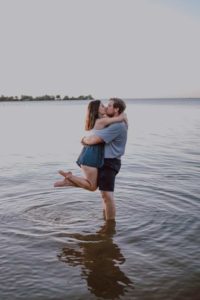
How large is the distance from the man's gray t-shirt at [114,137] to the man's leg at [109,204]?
0.69 m

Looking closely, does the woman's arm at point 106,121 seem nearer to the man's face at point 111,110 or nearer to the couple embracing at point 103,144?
the couple embracing at point 103,144

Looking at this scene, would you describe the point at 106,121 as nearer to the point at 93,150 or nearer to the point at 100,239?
the point at 93,150

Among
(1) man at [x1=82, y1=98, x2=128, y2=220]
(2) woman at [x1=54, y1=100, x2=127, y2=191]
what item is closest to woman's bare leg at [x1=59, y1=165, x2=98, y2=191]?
(2) woman at [x1=54, y1=100, x2=127, y2=191]

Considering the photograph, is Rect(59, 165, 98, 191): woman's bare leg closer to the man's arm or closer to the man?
the man

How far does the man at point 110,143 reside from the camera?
7.32 metres

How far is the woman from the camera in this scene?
736cm

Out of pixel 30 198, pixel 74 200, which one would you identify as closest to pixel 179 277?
pixel 74 200

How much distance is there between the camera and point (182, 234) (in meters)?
7.47

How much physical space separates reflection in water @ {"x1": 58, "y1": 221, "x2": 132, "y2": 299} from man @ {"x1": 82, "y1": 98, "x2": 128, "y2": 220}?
2.66ft

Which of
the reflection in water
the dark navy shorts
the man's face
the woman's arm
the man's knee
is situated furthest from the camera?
the man's knee

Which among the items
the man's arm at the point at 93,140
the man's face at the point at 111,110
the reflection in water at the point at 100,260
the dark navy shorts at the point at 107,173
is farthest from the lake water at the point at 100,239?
the man's face at the point at 111,110

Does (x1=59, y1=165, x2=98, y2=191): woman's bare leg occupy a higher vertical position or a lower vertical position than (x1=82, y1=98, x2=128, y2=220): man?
lower

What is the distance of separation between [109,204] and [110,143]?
46.3 inches

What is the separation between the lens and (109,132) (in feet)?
23.9
